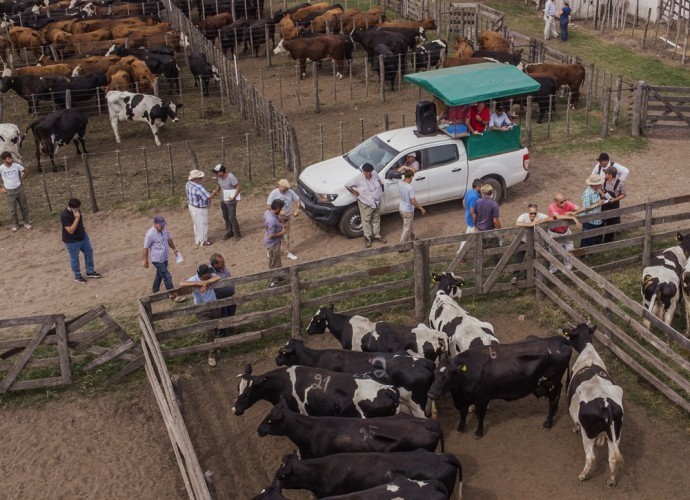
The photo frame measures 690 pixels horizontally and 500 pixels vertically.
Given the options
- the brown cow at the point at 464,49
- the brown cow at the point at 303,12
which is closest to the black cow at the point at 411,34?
the brown cow at the point at 464,49

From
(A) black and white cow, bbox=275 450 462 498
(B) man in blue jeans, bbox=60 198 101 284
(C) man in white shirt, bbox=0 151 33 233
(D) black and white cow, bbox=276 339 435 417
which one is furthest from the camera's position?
(C) man in white shirt, bbox=0 151 33 233

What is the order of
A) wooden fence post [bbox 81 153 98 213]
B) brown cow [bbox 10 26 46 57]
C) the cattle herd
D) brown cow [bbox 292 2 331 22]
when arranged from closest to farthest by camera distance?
the cattle herd, wooden fence post [bbox 81 153 98 213], brown cow [bbox 10 26 46 57], brown cow [bbox 292 2 331 22]

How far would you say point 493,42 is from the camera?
82.7 ft

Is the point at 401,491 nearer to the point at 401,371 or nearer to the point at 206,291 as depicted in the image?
the point at 401,371

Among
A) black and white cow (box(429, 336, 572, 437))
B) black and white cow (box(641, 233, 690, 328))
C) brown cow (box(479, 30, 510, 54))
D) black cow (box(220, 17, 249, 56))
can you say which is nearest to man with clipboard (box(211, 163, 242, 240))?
black and white cow (box(429, 336, 572, 437))

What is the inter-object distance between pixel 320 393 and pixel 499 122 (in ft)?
26.2

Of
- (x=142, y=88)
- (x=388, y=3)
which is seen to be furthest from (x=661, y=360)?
(x=388, y=3)

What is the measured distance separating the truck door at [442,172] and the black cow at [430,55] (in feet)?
29.9

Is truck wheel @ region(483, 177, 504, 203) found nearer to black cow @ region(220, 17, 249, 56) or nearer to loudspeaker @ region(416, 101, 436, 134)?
loudspeaker @ region(416, 101, 436, 134)

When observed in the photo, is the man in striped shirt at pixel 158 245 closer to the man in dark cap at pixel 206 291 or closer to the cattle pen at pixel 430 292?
the cattle pen at pixel 430 292

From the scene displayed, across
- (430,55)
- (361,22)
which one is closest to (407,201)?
(430,55)

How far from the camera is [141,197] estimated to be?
59.8 ft

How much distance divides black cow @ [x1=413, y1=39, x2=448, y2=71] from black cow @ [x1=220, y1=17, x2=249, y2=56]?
244 inches

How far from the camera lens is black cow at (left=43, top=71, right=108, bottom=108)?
2306 centimetres
